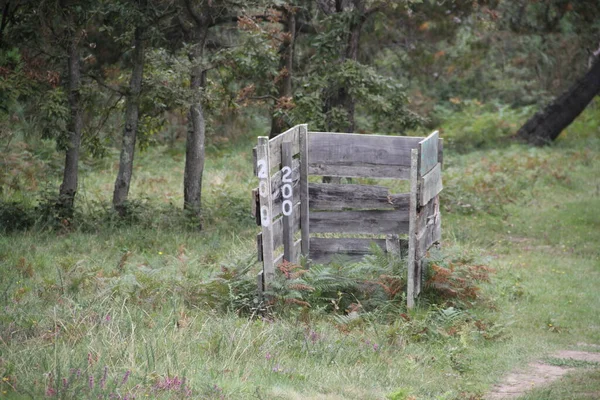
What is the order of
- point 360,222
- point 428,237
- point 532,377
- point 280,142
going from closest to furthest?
1. point 532,377
2. point 280,142
3. point 428,237
4. point 360,222

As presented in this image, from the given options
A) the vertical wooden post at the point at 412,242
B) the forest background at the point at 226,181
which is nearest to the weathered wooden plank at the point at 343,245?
the forest background at the point at 226,181

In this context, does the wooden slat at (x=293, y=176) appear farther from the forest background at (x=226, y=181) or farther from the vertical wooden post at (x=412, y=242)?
the vertical wooden post at (x=412, y=242)

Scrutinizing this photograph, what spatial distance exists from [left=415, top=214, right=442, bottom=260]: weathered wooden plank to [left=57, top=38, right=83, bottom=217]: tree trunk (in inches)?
245

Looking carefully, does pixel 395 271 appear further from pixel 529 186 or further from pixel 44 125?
pixel 529 186

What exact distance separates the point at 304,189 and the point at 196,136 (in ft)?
15.5

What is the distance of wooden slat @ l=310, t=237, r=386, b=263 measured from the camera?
10.5m

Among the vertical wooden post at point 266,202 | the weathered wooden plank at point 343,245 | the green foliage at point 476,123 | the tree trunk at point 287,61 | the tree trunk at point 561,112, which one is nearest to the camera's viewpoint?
the vertical wooden post at point 266,202

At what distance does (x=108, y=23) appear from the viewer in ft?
47.0

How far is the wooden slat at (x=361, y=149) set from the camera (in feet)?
32.7

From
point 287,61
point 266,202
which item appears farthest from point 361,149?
point 287,61

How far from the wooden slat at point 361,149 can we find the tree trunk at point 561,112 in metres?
15.3

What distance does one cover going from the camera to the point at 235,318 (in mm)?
8125

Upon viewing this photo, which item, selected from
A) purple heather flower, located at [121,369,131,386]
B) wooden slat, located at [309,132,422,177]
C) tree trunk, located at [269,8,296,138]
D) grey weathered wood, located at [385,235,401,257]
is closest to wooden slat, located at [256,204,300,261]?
wooden slat, located at [309,132,422,177]

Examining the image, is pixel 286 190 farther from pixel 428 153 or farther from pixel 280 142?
pixel 428 153
